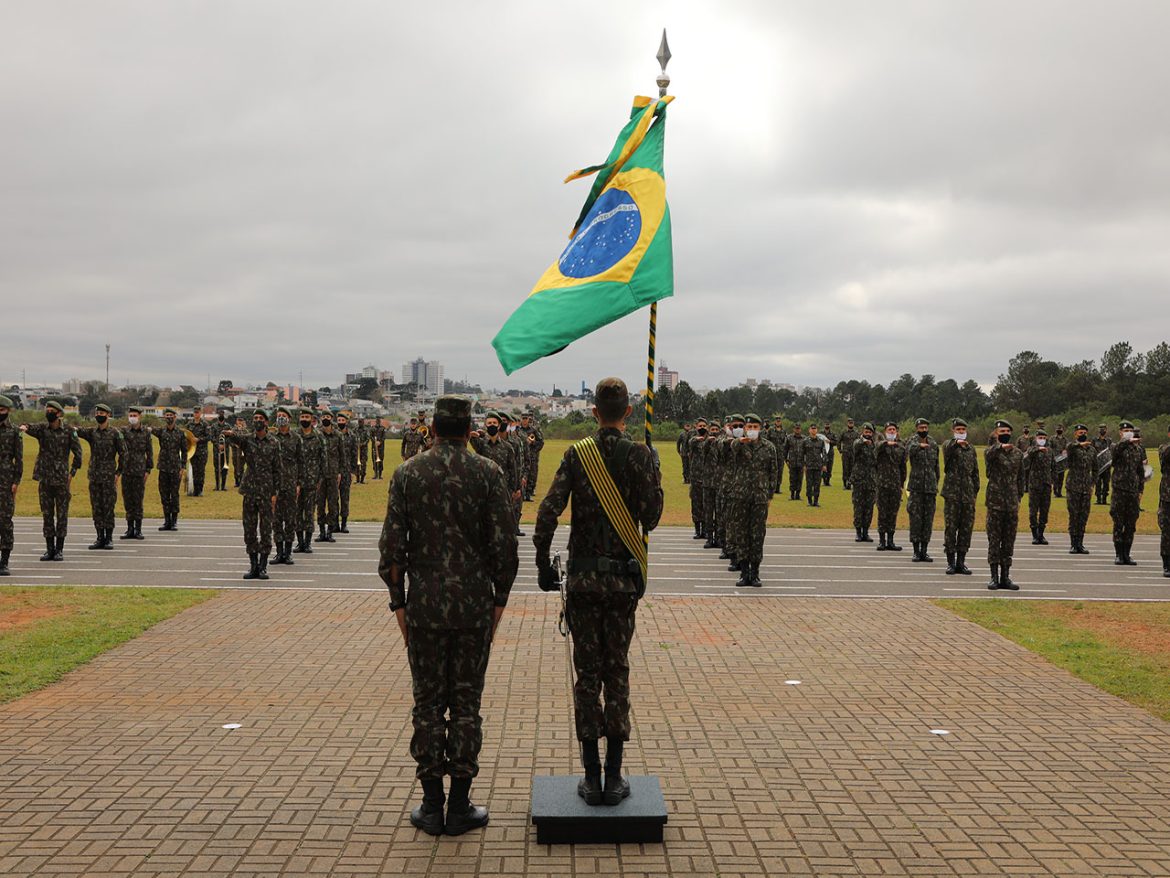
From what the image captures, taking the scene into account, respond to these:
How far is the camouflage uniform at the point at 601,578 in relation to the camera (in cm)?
468

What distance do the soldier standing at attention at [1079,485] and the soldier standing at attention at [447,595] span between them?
15433mm

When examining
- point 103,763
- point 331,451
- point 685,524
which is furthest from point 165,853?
point 685,524

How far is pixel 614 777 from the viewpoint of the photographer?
477cm

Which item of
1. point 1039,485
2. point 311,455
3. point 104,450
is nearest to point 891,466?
point 1039,485

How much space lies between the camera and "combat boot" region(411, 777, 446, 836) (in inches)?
180

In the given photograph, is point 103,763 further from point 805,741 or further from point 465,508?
point 805,741

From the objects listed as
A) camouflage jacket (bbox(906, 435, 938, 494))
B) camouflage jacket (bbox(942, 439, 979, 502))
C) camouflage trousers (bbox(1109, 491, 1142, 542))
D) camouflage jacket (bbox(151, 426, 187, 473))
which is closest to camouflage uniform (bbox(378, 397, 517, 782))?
camouflage jacket (bbox(942, 439, 979, 502))

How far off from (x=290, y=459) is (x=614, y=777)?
32.6 feet

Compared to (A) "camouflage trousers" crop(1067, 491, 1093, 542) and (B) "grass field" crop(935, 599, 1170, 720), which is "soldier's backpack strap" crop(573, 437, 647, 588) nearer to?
(B) "grass field" crop(935, 599, 1170, 720)

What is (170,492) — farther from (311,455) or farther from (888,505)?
(888,505)

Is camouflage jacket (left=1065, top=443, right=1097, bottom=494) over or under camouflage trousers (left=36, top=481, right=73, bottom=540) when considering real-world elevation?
over

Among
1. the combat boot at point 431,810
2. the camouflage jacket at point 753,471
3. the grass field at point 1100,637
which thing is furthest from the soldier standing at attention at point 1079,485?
the combat boot at point 431,810

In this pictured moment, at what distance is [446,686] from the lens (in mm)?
4594

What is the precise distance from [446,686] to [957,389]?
10746 cm
